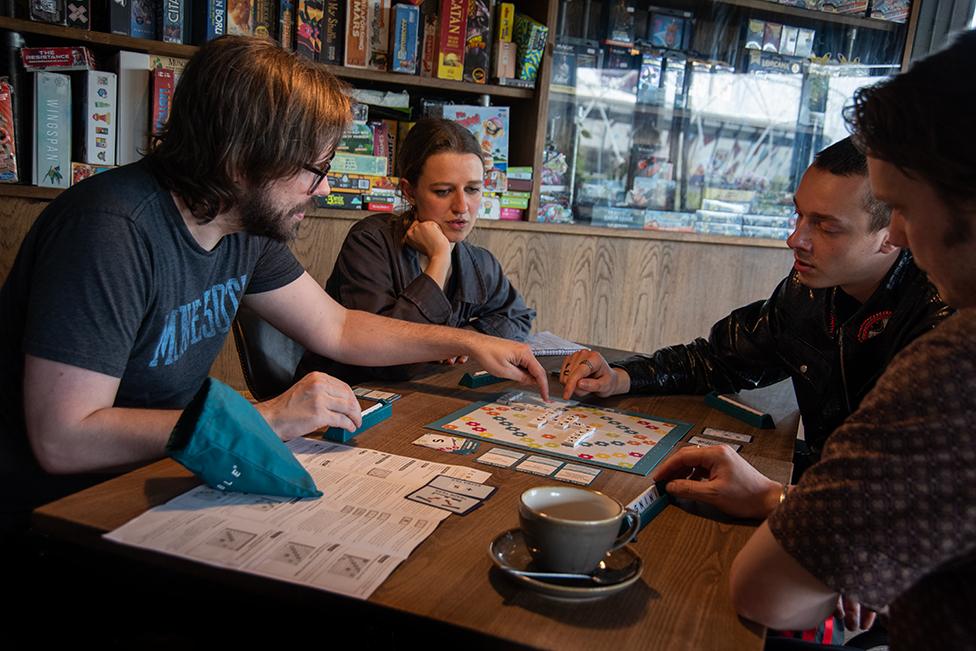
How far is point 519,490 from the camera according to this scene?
1.11 meters

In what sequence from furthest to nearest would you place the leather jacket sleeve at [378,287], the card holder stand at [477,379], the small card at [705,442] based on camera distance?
the leather jacket sleeve at [378,287]
the card holder stand at [477,379]
the small card at [705,442]

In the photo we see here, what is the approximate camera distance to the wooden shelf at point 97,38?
2.65 meters

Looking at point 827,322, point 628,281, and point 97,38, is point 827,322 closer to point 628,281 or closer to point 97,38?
point 628,281

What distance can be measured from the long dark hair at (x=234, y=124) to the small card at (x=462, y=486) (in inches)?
24.2

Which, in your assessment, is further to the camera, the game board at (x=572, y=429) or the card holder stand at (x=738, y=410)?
the card holder stand at (x=738, y=410)

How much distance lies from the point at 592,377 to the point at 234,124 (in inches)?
33.1

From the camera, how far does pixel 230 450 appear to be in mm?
977

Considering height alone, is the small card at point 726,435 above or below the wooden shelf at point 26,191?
below

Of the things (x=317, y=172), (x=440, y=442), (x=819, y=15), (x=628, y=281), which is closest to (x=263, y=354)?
(x=317, y=172)

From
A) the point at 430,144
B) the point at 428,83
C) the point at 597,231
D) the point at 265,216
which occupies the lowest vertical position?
the point at 597,231

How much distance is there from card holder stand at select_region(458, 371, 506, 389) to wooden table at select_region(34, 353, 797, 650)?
1.51 ft

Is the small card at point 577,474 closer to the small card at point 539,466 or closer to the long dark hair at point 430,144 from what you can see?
the small card at point 539,466

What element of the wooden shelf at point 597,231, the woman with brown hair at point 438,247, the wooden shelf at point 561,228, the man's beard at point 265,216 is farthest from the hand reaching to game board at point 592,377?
the wooden shelf at point 597,231

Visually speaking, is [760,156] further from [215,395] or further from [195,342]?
[215,395]
